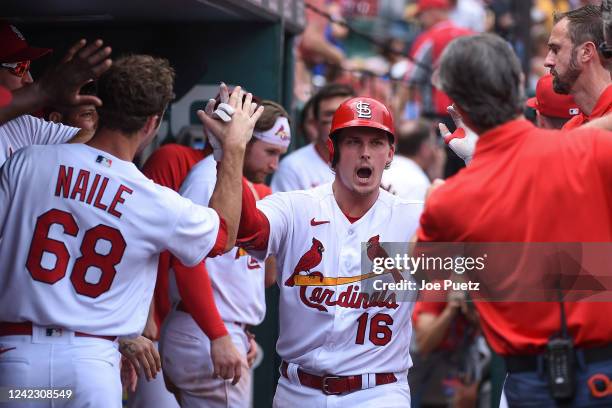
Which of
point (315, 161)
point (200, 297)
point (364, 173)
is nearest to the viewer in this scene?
point (364, 173)

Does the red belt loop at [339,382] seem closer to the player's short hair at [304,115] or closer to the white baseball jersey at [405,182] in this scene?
the white baseball jersey at [405,182]

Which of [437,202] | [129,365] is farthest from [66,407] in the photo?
[437,202]

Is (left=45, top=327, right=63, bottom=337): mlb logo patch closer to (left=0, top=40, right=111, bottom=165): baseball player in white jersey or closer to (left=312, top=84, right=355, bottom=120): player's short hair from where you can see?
(left=0, top=40, right=111, bottom=165): baseball player in white jersey

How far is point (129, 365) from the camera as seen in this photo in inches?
200

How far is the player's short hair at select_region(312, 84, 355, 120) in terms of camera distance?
7.23 metres

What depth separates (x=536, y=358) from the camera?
12.2 ft

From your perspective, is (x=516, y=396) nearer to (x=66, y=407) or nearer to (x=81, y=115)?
(x=66, y=407)

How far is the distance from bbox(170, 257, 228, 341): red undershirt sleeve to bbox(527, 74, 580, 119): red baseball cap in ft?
6.46

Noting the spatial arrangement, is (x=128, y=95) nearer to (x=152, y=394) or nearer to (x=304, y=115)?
(x=152, y=394)

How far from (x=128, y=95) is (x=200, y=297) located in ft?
4.38

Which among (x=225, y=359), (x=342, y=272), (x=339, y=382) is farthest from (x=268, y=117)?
(x=339, y=382)

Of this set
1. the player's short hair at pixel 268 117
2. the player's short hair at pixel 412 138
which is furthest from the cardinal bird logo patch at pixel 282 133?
the player's short hair at pixel 412 138

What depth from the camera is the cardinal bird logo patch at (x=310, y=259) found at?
4.78 meters

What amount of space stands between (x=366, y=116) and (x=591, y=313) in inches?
63.9
